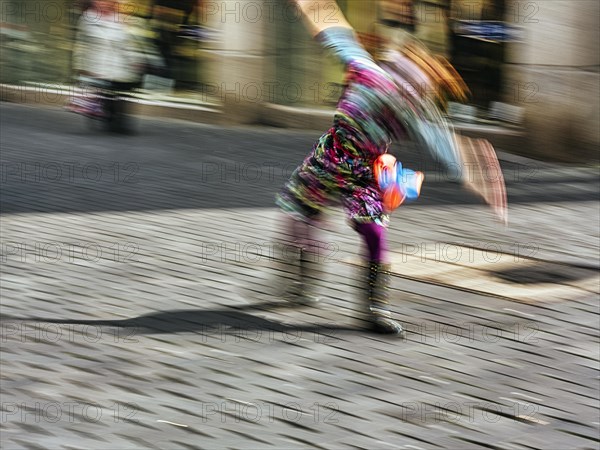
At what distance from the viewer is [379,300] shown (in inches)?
245

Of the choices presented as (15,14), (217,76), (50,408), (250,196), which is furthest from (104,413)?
(15,14)

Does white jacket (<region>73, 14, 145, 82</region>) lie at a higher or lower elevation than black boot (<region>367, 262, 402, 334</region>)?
higher

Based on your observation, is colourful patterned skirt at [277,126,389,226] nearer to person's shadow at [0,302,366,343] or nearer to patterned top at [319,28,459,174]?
patterned top at [319,28,459,174]

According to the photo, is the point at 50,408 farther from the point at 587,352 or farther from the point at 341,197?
the point at 587,352

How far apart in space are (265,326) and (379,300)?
63 centimetres

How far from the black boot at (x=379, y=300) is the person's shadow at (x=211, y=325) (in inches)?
5.4

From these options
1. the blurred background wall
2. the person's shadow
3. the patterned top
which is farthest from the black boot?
the blurred background wall

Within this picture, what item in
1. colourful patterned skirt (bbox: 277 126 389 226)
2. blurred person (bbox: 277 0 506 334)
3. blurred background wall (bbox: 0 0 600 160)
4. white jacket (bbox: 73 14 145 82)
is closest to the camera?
blurred person (bbox: 277 0 506 334)

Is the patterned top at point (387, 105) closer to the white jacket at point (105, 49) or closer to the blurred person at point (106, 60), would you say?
the blurred person at point (106, 60)

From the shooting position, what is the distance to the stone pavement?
4.93 m

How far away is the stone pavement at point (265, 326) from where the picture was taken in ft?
A: 16.2

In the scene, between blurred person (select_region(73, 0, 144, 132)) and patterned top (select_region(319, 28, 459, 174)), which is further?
blurred person (select_region(73, 0, 144, 132))

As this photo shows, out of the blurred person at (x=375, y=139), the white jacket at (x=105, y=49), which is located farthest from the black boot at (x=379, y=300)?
the white jacket at (x=105, y=49)

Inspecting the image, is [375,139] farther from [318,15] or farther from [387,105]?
[318,15]
